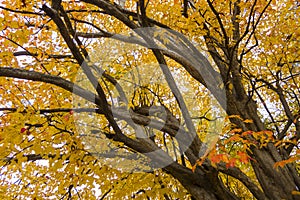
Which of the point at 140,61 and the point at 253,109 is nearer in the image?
the point at 253,109

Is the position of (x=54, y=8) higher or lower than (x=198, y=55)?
lower

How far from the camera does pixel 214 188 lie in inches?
171

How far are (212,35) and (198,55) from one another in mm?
620

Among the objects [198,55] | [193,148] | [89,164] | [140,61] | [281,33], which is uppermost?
[140,61]

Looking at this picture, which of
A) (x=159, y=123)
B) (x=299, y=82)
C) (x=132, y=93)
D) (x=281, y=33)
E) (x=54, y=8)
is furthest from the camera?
(x=299, y=82)

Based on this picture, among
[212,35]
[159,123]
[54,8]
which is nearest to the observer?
[54,8]

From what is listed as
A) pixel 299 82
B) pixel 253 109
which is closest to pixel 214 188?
pixel 253 109

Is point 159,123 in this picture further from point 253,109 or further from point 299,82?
point 299,82

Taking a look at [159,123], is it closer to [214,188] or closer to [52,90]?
[214,188]

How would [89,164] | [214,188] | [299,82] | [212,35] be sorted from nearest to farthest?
[214,188] → [89,164] → [212,35] → [299,82]

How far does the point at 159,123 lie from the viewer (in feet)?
15.5

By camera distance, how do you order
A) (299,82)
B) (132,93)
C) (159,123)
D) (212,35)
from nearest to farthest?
(159,123) < (212,35) < (132,93) < (299,82)

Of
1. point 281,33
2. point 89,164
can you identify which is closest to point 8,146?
point 89,164

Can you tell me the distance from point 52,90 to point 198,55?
310cm
